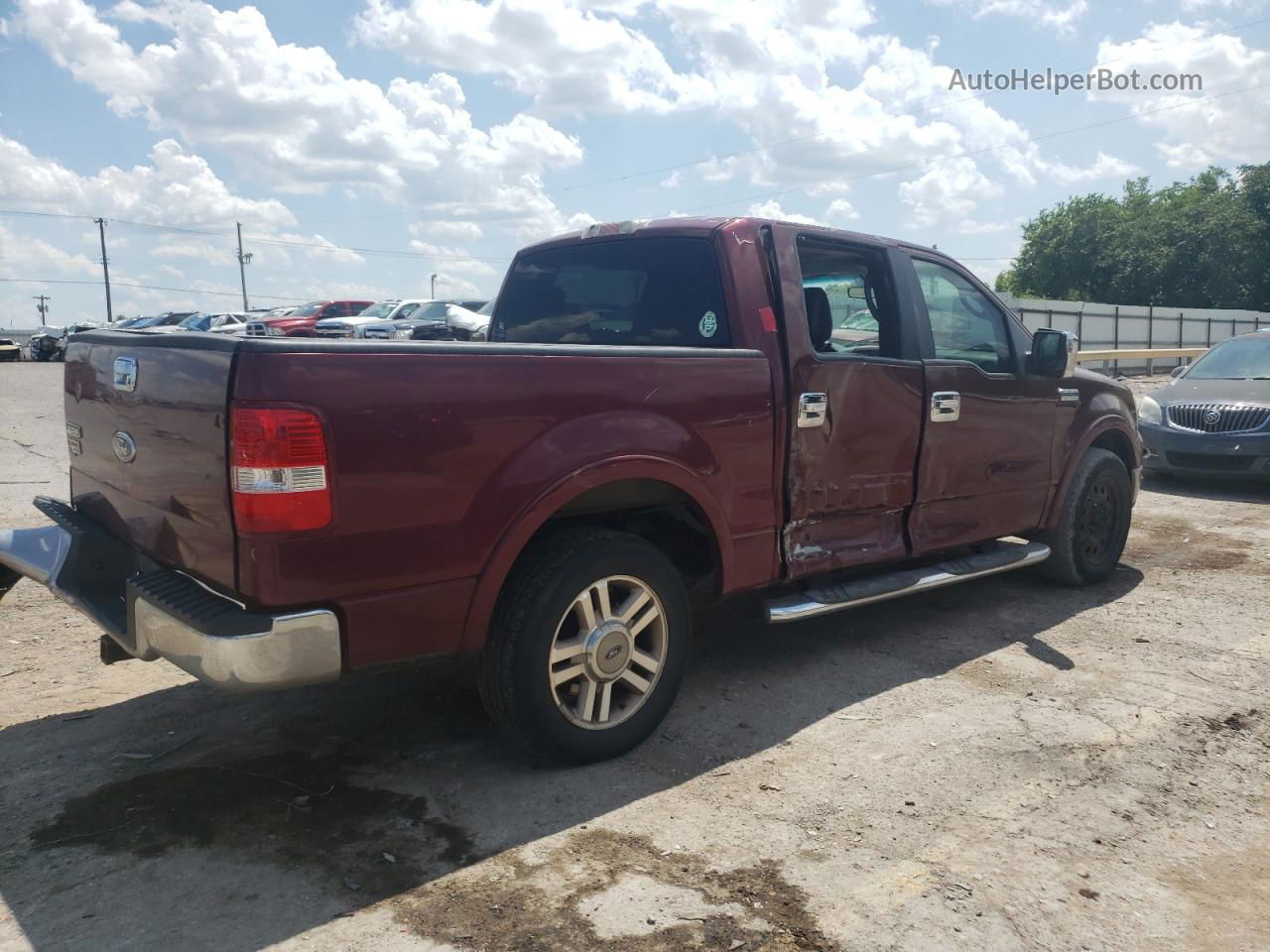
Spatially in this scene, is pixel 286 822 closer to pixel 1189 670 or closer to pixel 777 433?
pixel 777 433

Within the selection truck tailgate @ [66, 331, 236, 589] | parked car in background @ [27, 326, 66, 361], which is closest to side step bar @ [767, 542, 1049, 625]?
truck tailgate @ [66, 331, 236, 589]

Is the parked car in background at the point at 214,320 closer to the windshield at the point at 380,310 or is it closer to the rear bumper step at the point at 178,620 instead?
the windshield at the point at 380,310

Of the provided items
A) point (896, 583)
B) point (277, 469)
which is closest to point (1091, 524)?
point (896, 583)

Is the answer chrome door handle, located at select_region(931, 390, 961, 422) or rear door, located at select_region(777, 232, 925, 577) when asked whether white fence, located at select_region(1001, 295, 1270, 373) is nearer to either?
chrome door handle, located at select_region(931, 390, 961, 422)

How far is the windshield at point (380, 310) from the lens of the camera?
117 feet

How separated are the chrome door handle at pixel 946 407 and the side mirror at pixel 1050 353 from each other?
2.42 feet

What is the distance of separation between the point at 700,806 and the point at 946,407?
236cm

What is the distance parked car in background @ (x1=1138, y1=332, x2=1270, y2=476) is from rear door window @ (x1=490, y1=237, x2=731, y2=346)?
23.3ft

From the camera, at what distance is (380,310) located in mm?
36562

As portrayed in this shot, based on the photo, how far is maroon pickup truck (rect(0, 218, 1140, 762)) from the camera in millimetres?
2885

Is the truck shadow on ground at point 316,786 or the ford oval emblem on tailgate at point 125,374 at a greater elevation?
the ford oval emblem on tailgate at point 125,374

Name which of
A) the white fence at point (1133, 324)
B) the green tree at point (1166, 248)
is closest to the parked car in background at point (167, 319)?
the white fence at point (1133, 324)

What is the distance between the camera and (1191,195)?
64625 millimetres

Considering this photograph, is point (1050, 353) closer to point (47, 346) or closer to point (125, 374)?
point (125, 374)
